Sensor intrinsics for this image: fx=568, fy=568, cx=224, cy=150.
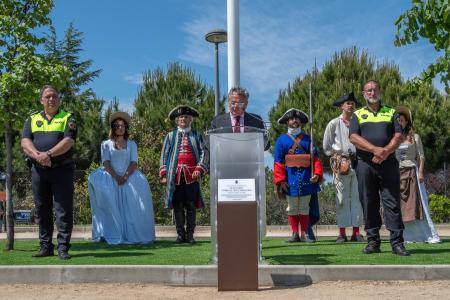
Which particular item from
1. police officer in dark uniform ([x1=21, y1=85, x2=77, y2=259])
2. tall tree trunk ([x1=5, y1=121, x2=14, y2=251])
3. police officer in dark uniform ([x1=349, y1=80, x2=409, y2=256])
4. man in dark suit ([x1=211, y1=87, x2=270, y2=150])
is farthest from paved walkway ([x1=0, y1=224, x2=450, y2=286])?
tall tree trunk ([x1=5, y1=121, x2=14, y2=251])

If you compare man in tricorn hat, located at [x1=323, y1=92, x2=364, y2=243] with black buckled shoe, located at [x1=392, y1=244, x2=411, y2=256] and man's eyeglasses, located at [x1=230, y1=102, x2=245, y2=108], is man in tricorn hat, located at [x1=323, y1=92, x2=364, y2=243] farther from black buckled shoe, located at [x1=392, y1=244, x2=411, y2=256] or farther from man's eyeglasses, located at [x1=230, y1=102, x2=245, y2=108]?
man's eyeglasses, located at [x1=230, y1=102, x2=245, y2=108]

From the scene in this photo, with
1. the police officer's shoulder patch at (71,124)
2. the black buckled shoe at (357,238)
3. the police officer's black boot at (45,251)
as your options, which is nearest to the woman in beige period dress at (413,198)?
the black buckled shoe at (357,238)

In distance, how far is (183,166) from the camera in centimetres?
893

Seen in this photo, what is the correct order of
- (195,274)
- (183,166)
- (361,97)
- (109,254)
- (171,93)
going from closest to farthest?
1. (195,274)
2. (109,254)
3. (183,166)
4. (361,97)
5. (171,93)

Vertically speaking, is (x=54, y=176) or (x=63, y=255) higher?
(x=54, y=176)

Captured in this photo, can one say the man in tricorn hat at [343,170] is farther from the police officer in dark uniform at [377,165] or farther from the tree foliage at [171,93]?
the tree foliage at [171,93]

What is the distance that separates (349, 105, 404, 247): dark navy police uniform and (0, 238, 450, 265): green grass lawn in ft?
1.23

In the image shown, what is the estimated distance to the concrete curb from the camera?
5.81 metres

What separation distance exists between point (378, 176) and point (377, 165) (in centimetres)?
15

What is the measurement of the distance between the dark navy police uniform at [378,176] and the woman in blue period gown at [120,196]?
3799 mm

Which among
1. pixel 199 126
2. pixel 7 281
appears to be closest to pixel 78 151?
pixel 199 126

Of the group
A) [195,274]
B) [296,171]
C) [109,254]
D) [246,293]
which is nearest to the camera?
[246,293]

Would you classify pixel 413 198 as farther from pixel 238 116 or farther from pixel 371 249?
pixel 238 116

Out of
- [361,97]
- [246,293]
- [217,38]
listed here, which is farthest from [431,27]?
[361,97]
